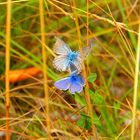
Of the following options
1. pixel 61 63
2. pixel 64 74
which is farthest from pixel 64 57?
pixel 64 74

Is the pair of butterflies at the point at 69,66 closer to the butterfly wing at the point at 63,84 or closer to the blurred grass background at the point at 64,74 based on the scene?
the butterfly wing at the point at 63,84

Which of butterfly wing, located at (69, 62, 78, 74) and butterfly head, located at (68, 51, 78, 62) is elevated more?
butterfly head, located at (68, 51, 78, 62)

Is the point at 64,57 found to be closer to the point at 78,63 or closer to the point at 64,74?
the point at 78,63

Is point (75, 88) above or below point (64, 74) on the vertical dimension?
above

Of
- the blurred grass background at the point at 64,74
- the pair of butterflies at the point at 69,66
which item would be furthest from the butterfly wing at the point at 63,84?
the blurred grass background at the point at 64,74

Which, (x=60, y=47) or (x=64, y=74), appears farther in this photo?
(x=64, y=74)

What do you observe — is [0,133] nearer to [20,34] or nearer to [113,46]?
[20,34]

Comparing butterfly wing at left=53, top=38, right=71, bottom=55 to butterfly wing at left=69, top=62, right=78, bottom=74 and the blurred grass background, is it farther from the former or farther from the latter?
the blurred grass background

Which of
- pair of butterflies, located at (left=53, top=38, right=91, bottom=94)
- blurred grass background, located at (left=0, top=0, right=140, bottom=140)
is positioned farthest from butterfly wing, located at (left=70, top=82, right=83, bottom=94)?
blurred grass background, located at (left=0, top=0, right=140, bottom=140)
